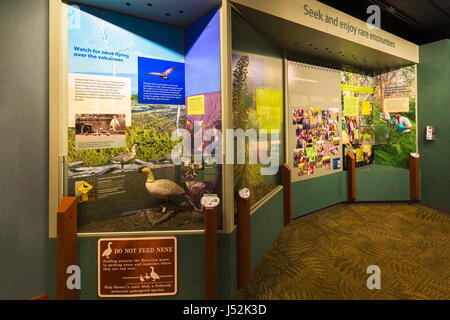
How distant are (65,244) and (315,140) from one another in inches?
133

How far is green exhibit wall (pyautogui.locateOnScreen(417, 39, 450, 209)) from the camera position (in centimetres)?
346

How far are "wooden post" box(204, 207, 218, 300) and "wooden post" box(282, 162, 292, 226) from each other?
5.46 ft

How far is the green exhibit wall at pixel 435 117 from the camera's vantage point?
346 centimetres

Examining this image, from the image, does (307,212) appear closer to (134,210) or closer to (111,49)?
(134,210)

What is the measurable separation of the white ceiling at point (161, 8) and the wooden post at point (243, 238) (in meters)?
1.51

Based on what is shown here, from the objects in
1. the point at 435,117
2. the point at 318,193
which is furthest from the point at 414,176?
the point at 318,193

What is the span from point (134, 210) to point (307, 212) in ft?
8.54

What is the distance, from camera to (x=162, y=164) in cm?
188

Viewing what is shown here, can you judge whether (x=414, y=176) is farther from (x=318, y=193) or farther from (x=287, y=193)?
(x=287, y=193)

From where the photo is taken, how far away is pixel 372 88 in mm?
4031

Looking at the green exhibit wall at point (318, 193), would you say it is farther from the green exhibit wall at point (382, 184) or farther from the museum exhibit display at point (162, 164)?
the museum exhibit display at point (162, 164)

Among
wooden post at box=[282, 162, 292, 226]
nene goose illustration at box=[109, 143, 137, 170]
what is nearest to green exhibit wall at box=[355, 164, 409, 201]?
wooden post at box=[282, 162, 292, 226]

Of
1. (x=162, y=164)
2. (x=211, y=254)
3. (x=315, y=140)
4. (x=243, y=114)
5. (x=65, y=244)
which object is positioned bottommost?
(x=211, y=254)
